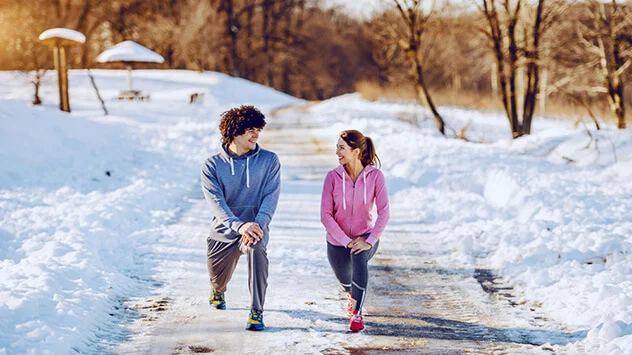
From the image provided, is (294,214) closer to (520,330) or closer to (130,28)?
(520,330)

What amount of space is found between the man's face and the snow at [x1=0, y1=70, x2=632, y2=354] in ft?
4.52

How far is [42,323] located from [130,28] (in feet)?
191

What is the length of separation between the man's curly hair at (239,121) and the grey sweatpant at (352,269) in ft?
3.61

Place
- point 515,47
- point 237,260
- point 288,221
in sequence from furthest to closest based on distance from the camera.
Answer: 1. point 515,47
2. point 288,221
3. point 237,260

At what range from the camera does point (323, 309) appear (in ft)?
19.3

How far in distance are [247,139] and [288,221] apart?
435 cm

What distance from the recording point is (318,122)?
27375 millimetres

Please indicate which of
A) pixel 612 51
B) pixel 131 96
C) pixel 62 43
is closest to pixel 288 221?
pixel 612 51

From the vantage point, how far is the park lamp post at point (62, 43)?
2184cm

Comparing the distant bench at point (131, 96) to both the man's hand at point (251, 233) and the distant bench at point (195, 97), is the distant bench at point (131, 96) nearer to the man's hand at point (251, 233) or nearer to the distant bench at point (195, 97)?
the distant bench at point (195, 97)

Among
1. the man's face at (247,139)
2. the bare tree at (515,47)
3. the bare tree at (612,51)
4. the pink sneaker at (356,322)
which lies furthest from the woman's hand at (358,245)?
the bare tree at (612,51)

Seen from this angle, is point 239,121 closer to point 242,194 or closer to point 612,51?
point 242,194

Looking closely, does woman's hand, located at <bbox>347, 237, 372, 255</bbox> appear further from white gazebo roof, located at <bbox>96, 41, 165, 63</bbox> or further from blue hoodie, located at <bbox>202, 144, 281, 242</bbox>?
white gazebo roof, located at <bbox>96, 41, 165, 63</bbox>

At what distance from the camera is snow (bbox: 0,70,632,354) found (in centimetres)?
548
